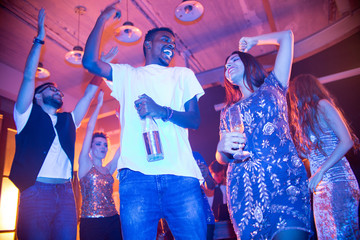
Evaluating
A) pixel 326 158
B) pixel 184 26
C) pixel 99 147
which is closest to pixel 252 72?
pixel 326 158

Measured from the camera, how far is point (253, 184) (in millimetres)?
1475

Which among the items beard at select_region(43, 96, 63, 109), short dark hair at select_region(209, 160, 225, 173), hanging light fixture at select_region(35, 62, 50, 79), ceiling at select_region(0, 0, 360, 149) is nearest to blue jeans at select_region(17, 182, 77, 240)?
beard at select_region(43, 96, 63, 109)

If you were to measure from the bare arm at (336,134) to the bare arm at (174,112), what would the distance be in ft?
3.28

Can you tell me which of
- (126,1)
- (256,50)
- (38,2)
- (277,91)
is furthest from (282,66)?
(256,50)

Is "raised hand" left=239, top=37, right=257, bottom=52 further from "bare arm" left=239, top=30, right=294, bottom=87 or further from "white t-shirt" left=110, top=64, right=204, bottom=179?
"white t-shirt" left=110, top=64, right=204, bottom=179

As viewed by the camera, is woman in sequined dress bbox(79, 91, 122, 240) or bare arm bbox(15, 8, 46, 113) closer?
bare arm bbox(15, 8, 46, 113)

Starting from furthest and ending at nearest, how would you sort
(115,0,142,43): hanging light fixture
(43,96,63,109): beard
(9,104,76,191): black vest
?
(115,0,142,43): hanging light fixture, (43,96,63,109): beard, (9,104,76,191): black vest

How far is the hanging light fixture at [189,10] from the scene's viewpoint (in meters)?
4.12

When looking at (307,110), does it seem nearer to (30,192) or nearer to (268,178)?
(268,178)

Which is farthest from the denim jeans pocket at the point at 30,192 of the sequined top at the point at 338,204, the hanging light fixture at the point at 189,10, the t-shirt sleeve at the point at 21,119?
the hanging light fixture at the point at 189,10

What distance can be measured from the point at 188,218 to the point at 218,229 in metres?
2.30

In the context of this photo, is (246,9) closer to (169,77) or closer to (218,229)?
(218,229)

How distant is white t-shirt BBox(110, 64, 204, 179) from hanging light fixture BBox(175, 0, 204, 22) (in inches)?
111

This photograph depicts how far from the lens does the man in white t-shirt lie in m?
1.27
